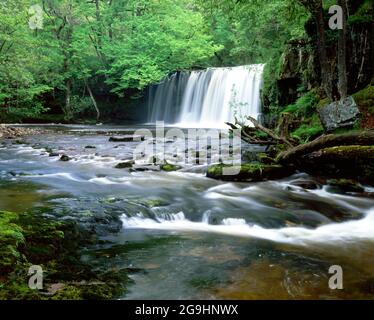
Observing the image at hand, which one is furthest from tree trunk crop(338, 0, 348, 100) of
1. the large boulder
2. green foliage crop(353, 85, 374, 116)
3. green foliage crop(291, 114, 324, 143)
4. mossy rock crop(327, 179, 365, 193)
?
mossy rock crop(327, 179, 365, 193)

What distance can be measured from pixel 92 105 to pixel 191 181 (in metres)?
22.7

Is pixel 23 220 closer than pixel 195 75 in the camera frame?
Yes

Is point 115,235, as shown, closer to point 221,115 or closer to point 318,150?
point 318,150

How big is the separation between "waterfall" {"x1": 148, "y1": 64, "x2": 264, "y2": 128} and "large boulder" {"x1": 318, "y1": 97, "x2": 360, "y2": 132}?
10.6 metres

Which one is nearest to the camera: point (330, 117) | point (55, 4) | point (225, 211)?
point (225, 211)

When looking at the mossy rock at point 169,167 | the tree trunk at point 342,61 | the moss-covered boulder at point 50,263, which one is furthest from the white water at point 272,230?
the tree trunk at point 342,61

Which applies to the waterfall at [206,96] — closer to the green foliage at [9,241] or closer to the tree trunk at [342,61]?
the tree trunk at [342,61]

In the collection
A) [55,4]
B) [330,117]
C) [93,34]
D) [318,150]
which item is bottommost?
[318,150]

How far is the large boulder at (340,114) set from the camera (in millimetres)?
9016

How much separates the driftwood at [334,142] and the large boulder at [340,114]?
118 cm

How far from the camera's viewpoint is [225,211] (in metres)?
6.49

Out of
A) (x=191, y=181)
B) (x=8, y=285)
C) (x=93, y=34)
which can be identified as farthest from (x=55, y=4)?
(x=8, y=285)

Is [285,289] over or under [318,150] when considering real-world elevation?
under

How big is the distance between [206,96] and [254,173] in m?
17.5
